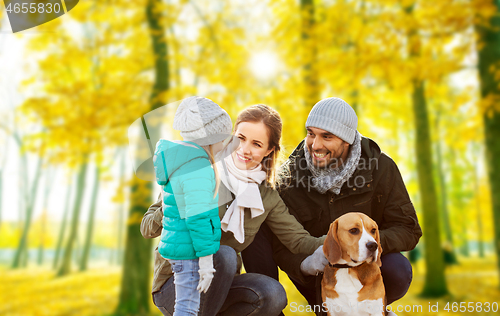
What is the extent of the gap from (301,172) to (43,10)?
3.87 m

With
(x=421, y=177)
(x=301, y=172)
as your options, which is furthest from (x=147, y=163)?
(x=421, y=177)

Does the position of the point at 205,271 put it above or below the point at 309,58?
below

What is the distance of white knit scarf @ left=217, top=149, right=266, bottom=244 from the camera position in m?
2.08

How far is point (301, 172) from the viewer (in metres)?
2.45

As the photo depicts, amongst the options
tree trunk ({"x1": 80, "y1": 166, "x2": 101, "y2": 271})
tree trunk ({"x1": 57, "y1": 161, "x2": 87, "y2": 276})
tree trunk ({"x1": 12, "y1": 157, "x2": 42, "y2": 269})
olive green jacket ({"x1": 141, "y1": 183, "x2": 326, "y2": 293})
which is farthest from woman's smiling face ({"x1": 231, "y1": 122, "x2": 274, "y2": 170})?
tree trunk ({"x1": 12, "y1": 157, "x2": 42, "y2": 269})

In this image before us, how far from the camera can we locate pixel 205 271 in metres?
1.78

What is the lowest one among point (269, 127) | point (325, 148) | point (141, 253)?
point (141, 253)

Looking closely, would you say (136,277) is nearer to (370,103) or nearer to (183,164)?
(183,164)

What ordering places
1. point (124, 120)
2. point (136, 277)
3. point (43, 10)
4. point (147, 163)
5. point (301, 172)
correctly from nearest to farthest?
1. point (147, 163)
2. point (301, 172)
3. point (43, 10)
4. point (124, 120)
5. point (136, 277)

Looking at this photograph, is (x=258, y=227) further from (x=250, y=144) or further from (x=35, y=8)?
(x=35, y=8)

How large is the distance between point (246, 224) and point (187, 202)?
0.53 m

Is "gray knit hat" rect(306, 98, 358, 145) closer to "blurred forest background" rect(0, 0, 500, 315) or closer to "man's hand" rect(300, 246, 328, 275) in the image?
"man's hand" rect(300, 246, 328, 275)

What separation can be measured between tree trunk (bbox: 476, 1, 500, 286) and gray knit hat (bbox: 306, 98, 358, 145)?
13.3ft

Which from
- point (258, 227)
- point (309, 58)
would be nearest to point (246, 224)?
point (258, 227)
